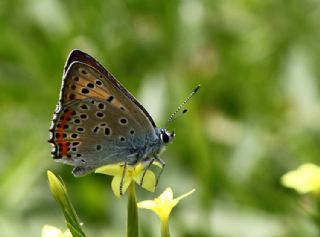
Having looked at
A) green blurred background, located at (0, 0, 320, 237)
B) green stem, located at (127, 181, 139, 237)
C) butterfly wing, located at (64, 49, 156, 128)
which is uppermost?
green blurred background, located at (0, 0, 320, 237)

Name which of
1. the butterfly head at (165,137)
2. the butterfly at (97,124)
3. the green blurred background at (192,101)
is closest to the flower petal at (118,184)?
the butterfly at (97,124)

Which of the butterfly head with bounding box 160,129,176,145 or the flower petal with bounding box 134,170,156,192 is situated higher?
the butterfly head with bounding box 160,129,176,145

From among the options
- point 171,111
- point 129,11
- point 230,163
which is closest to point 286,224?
point 230,163

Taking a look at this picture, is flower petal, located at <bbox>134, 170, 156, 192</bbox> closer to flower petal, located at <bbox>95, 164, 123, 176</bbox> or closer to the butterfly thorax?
flower petal, located at <bbox>95, 164, 123, 176</bbox>

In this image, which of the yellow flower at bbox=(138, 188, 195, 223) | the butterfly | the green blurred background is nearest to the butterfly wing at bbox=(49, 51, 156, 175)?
the butterfly

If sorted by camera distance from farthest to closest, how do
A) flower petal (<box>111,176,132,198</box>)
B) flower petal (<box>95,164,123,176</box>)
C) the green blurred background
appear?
the green blurred background → flower petal (<box>95,164,123,176</box>) → flower petal (<box>111,176,132,198</box>)

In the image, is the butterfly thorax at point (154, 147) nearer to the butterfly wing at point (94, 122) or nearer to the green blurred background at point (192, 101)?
the butterfly wing at point (94, 122)

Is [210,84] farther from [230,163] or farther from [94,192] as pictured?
[94,192]
